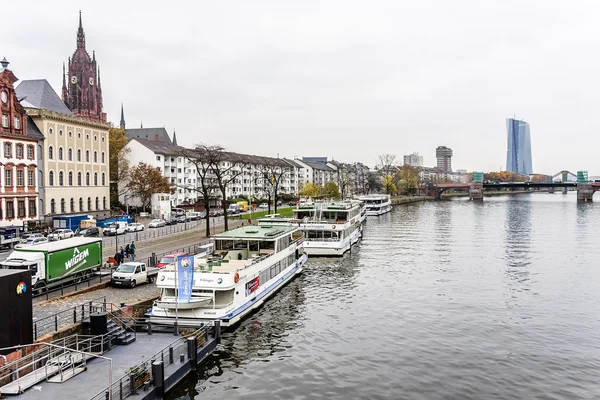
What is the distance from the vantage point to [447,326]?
34.1 meters

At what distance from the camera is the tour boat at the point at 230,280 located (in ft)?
102

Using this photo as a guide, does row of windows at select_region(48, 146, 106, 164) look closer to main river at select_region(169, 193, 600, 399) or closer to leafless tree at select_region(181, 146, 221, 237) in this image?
leafless tree at select_region(181, 146, 221, 237)

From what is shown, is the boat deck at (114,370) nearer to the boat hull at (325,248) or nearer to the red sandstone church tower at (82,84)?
the boat hull at (325,248)

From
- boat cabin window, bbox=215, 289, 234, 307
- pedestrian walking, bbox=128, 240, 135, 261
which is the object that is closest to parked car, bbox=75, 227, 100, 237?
pedestrian walking, bbox=128, 240, 135, 261

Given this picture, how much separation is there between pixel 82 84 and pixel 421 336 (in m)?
186

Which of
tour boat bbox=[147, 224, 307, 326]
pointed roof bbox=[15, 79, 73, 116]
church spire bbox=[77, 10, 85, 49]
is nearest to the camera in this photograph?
tour boat bbox=[147, 224, 307, 326]

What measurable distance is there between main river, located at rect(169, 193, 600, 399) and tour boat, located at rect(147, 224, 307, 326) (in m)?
1.58

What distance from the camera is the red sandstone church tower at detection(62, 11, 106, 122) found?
187 m

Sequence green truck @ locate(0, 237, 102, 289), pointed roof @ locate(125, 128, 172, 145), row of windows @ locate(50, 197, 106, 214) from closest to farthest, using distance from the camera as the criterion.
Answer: green truck @ locate(0, 237, 102, 289)
row of windows @ locate(50, 197, 106, 214)
pointed roof @ locate(125, 128, 172, 145)

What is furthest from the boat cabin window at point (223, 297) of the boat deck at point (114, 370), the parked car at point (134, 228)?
the parked car at point (134, 228)

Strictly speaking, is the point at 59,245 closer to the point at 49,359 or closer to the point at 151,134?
the point at 49,359

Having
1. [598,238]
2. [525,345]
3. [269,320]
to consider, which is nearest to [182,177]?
[598,238]

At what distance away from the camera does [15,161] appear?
238ft

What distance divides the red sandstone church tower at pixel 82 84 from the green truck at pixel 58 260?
159048 millimetres
